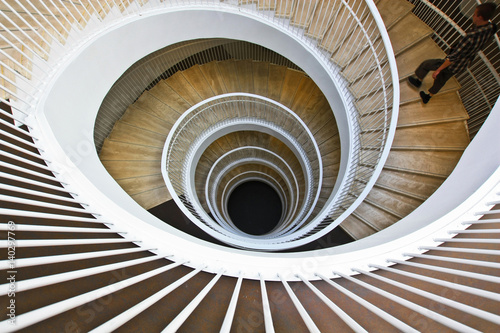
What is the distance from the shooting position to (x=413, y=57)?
439 cm

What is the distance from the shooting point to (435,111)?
418 centimetres

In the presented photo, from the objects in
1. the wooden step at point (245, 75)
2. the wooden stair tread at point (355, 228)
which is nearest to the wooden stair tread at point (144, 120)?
the wooden step at point (245, 75)

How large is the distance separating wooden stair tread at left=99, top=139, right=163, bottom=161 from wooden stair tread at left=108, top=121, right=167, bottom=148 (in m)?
0.15

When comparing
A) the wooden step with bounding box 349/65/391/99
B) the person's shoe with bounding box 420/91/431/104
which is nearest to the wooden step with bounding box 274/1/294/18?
the wooden step with bounding box 349/65/391/99

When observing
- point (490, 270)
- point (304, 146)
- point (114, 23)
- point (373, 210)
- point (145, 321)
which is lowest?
point (490, 270)

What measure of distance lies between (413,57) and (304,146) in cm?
341

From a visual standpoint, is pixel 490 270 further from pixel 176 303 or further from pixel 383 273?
pixel 176 303

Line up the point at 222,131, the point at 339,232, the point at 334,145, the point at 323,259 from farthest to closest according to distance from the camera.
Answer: the point at 222,131, the point at 334,145, the point at 339,232, the point at 323,259

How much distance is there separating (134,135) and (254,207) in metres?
7.75

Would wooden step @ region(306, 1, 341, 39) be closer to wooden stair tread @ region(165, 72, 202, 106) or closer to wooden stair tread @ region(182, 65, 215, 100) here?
wooden stair tread @ region(182, 65, 215, 100)

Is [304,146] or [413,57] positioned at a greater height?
[413,57]

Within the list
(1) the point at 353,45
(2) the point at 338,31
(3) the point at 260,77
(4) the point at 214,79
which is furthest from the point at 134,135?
Answer: (1) the point at 353,45

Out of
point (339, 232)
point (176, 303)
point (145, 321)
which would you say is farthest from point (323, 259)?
point (339, 232)

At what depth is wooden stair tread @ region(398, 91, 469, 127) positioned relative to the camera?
161 inches
